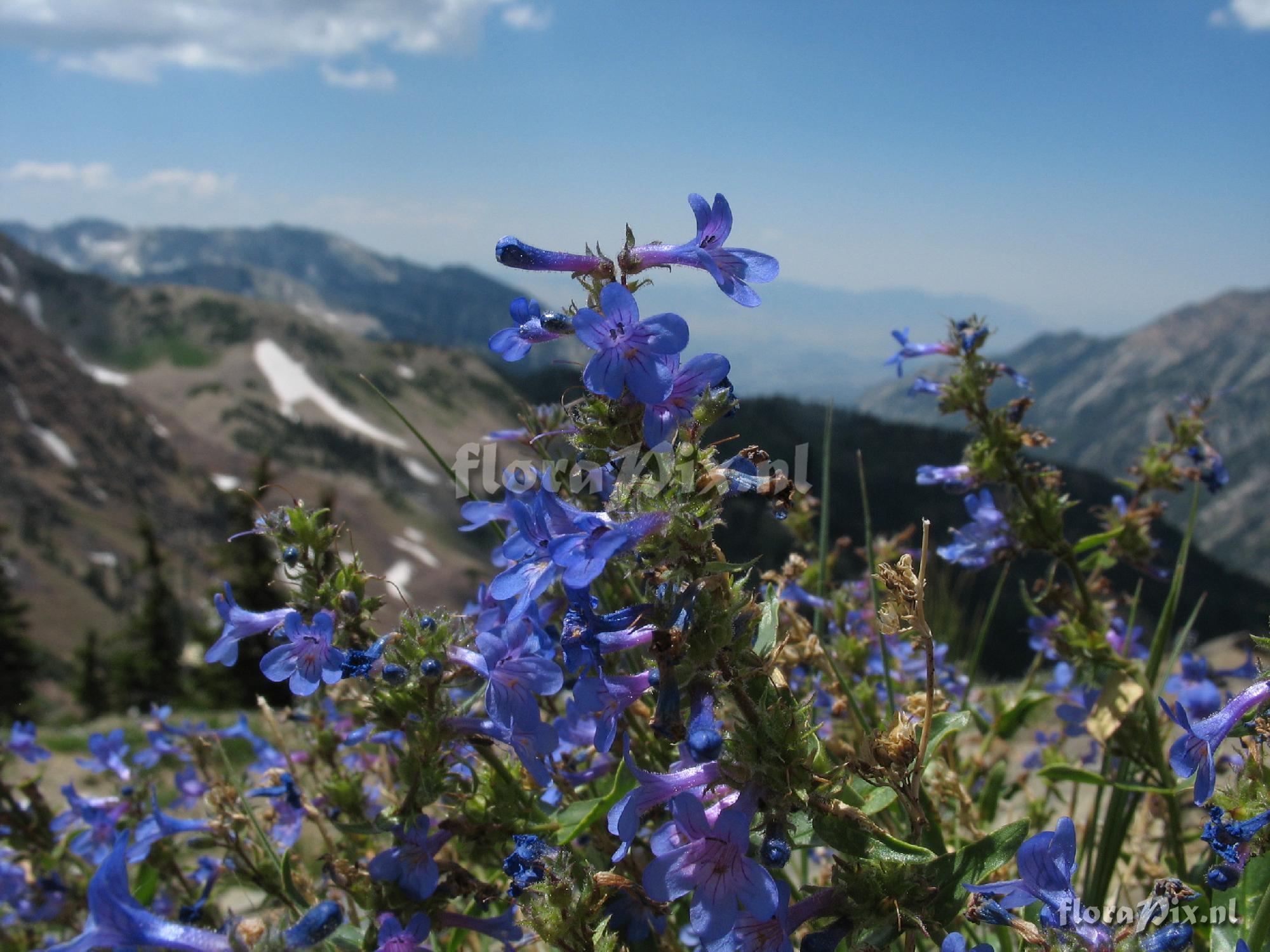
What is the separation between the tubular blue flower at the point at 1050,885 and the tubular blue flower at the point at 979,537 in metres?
1.99

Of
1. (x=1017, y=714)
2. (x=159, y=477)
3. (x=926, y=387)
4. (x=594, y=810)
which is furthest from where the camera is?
(x=159, y=477)

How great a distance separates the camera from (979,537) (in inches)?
156

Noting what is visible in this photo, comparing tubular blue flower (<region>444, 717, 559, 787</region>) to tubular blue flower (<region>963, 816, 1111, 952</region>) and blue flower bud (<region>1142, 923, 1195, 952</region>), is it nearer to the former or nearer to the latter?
tubular blue flower (<region>963, 816, 1111, 952</region>)

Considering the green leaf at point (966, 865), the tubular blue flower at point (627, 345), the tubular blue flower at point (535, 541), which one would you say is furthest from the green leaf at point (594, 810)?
the tubular blue flower at point (627, 345)

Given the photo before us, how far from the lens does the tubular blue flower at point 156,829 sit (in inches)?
132

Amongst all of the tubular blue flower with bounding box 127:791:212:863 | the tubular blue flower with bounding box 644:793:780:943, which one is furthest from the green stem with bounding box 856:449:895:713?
the tubular blue flower with bounding box 127:791:212:863

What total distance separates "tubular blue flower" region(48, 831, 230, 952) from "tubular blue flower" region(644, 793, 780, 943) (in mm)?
1071

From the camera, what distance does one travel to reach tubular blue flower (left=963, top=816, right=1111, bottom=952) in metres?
1.91

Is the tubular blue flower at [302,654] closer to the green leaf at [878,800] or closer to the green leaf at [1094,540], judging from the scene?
the green leaf at [878,800]

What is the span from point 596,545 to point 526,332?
0.83 m

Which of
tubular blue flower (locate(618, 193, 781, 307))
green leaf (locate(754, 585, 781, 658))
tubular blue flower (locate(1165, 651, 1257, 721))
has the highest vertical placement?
tubular blue flower (locate(618, 193, 781, 307))

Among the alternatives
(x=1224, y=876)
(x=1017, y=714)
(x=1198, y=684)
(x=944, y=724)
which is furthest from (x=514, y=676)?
(x=1198, y=684)

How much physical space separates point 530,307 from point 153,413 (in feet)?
686

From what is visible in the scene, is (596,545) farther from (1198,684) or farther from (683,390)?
(1198,684)
